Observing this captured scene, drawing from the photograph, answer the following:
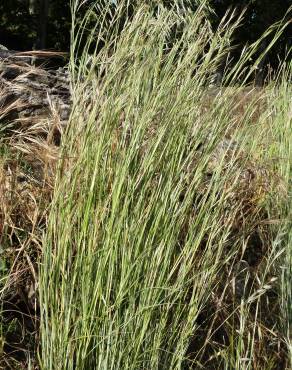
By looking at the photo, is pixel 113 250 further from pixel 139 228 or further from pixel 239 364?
pixel 239 364

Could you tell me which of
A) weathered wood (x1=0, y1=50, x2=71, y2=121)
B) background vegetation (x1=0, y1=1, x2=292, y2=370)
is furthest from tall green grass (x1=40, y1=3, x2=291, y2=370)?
weathered wood (x1=0, y1=50, x2=71, y2=121)

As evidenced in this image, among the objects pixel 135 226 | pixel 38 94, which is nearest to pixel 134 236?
pixel 135 226

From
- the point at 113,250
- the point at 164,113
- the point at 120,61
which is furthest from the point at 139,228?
the point at 120,61

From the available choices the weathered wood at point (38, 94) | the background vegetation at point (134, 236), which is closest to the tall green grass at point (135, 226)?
the background vegetation at point (134, 236)

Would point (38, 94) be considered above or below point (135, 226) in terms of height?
below

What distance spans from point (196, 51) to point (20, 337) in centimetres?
109

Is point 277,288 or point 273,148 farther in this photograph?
point 273,148

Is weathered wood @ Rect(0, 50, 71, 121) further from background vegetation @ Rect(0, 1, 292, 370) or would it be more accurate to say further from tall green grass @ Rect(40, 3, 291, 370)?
tall green grass @ Rect(40, 3, 291, 370)

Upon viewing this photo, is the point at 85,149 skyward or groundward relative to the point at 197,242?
skyward

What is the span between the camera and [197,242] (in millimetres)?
1711

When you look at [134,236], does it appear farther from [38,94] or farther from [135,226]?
[38,94]

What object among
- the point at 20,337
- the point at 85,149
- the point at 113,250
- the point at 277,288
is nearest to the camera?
the point at 113,250

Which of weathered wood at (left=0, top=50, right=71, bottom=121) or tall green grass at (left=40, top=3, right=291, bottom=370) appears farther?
weathered wood at (left=0, top=50, right=71, bottom=121)

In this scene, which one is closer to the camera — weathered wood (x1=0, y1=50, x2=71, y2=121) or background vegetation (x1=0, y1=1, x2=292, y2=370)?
background vegetation (x1=0, y1=1, x2=292, y2=370)
